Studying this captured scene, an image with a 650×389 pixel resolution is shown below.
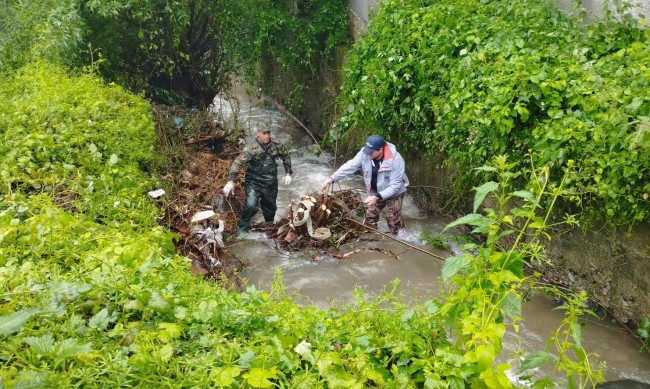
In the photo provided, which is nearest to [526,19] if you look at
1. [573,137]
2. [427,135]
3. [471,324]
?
[427,135]

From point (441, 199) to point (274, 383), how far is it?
5768 millimetres

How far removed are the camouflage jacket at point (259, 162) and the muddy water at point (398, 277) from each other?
Result: 876mm

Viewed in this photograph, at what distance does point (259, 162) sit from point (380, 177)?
180 cm

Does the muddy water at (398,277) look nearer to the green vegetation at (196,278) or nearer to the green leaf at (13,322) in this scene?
the green vegetation at (196,278)

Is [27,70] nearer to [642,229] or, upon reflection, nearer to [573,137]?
[573,137]

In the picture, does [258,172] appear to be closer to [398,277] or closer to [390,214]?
[390,214]

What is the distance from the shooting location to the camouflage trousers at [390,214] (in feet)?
24.6

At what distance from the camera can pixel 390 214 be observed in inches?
297

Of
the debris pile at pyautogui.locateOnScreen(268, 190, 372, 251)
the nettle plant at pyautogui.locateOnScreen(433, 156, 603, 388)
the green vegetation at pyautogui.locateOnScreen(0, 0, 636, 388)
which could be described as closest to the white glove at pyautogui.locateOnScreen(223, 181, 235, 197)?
the debris pile at pyautogui.locateOnScreen(268, 190, 372, 251)

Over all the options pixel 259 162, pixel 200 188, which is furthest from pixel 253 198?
pixel 200 188

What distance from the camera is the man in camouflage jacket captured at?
7.72 meters

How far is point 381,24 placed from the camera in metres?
8.80

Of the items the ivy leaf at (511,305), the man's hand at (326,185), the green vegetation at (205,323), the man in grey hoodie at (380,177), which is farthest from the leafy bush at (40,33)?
the ivy leaf at (511,305)

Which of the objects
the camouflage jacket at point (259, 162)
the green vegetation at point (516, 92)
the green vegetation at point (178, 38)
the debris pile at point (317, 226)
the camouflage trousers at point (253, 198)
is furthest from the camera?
the green vegetation at point (178, 38)
